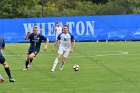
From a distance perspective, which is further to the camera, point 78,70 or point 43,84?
point 78,70

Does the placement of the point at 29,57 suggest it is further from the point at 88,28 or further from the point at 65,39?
the point at 88,28

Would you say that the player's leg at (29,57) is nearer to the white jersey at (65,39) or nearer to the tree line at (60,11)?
the white jersey at (65,39)

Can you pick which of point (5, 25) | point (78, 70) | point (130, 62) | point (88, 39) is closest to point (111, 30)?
point (88, 39)

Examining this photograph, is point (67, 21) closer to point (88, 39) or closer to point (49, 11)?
point (88, 39)

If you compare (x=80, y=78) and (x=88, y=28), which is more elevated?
(x=80, y=78)

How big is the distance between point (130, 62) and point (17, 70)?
629 centimetres

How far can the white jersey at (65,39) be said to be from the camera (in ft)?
76.3

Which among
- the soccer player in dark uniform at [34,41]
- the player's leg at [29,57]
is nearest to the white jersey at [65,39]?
the soccer player in dark uniform at [34,41]

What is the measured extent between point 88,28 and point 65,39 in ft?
94.7

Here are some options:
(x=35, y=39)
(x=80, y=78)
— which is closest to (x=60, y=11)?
(x=35, y=39)

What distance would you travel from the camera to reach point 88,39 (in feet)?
170

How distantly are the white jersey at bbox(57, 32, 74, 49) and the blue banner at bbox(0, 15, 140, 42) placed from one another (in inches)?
1096

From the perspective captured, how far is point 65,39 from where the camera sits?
23.3m

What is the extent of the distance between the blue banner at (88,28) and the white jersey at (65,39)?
27841 millimetres
